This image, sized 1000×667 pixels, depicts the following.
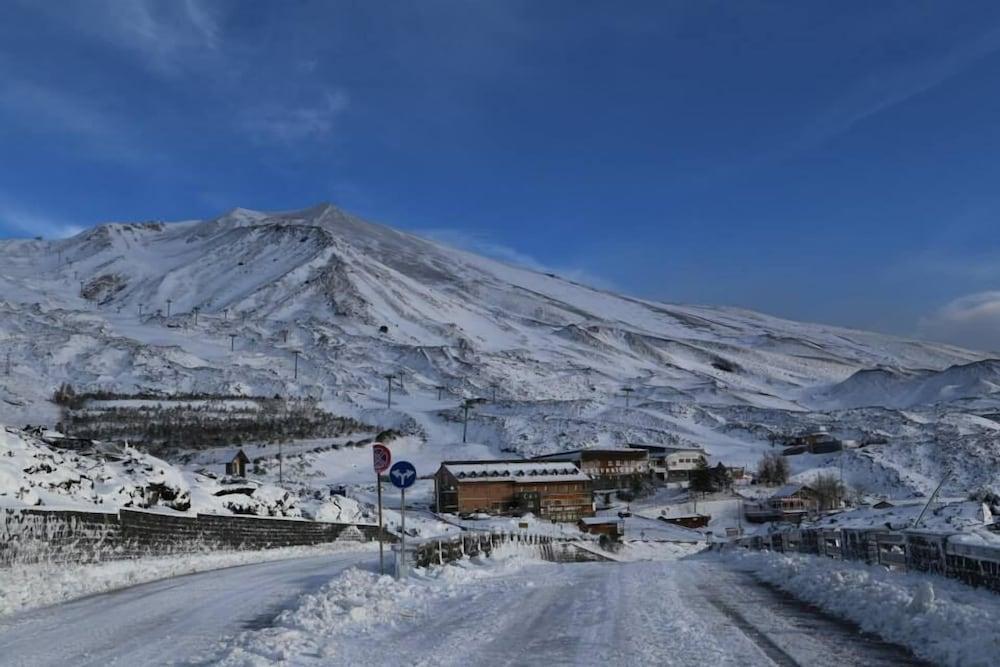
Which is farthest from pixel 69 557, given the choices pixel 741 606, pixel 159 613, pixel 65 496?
pixel 741 606

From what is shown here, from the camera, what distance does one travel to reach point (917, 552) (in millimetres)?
14312

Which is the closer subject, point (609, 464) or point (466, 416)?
point (609, 464)

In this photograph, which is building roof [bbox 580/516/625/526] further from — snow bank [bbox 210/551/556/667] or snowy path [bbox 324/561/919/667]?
snowy path [bbox 324/561/919/667]

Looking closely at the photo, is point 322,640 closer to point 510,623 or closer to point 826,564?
point 510,623

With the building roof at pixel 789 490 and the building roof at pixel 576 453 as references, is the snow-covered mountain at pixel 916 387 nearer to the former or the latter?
the building roof at pixel 576 453

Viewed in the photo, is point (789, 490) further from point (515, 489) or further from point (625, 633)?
point (625, 633)

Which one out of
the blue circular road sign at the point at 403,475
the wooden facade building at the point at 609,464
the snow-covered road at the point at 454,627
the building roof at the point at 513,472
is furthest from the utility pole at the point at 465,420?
the snow-covered road at the point at 454,627

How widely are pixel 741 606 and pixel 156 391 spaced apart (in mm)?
115009

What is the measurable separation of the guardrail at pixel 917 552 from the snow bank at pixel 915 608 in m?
0.23

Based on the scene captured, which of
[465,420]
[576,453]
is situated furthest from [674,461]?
[465,420]

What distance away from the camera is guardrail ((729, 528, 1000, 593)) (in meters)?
11.8

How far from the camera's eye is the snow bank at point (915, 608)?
867 cm

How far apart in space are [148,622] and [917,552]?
1177cm

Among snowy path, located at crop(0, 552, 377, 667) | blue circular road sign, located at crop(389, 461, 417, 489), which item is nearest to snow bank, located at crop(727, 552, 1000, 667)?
blue circular road sign, located at crop(389, 461, 417, 489)
